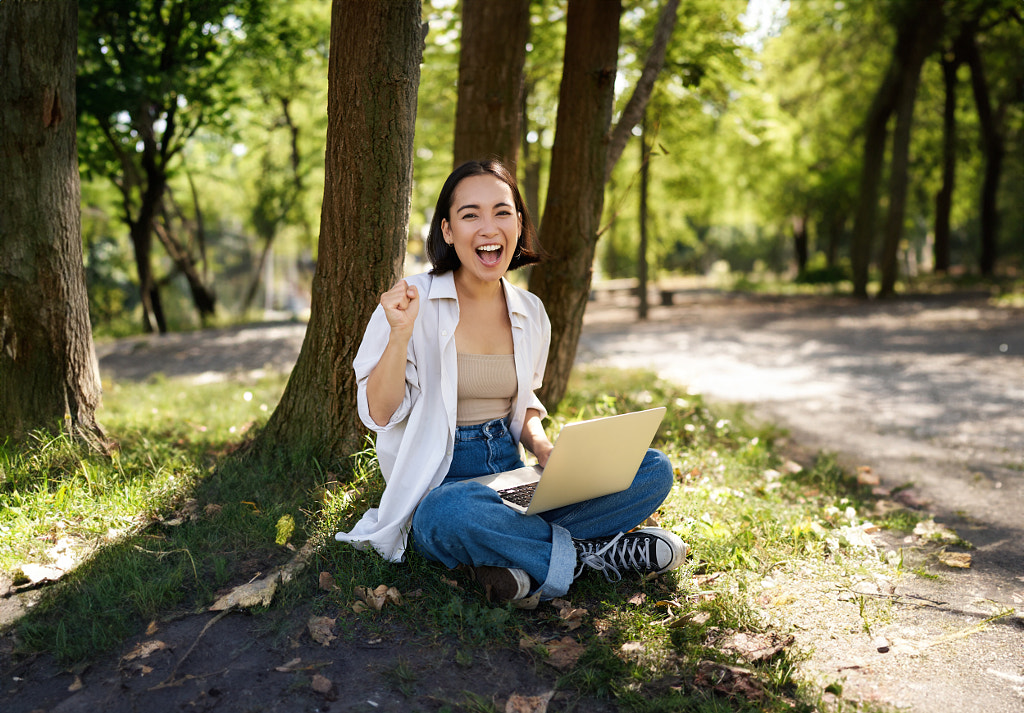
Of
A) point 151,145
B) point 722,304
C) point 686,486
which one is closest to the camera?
point 686,486

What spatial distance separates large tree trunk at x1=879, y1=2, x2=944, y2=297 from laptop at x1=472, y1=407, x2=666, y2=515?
1597 centimetres

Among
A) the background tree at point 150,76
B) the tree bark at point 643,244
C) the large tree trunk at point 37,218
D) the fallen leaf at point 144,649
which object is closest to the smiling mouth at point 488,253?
the fallen leaf at point 144,649

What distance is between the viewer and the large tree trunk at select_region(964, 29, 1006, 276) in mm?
18516

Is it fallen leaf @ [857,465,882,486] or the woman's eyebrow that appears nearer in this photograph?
the woman's eyebrow

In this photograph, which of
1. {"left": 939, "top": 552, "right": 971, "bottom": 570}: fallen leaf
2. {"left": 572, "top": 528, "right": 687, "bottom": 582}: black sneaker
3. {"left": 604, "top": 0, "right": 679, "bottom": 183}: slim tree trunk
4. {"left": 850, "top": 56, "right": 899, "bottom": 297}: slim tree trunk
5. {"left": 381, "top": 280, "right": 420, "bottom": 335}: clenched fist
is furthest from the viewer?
{"left": 850, "top": 56, "right": 899, "bottom": 297}: slim tree trunk

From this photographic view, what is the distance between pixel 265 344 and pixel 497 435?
8.27m

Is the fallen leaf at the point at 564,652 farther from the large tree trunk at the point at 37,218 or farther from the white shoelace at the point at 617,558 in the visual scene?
the large tree trunk at the point at 37,218

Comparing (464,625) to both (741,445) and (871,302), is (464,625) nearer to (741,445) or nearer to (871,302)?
(741,445)

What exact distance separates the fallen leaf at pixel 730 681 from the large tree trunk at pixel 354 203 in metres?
2.20

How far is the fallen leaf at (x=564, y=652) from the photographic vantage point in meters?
2.72

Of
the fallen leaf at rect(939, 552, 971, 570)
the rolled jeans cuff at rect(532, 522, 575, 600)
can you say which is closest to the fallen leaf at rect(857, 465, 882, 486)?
the fallen leaf at rect(939, 552, 971, 570)

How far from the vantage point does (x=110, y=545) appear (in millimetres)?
3412

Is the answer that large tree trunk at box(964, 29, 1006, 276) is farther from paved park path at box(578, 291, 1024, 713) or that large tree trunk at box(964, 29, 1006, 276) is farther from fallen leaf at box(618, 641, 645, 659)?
fallen leaf at box(618, 641, 645, 659)

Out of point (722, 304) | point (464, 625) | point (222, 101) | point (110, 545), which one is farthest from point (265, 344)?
→ point (722, 304)
